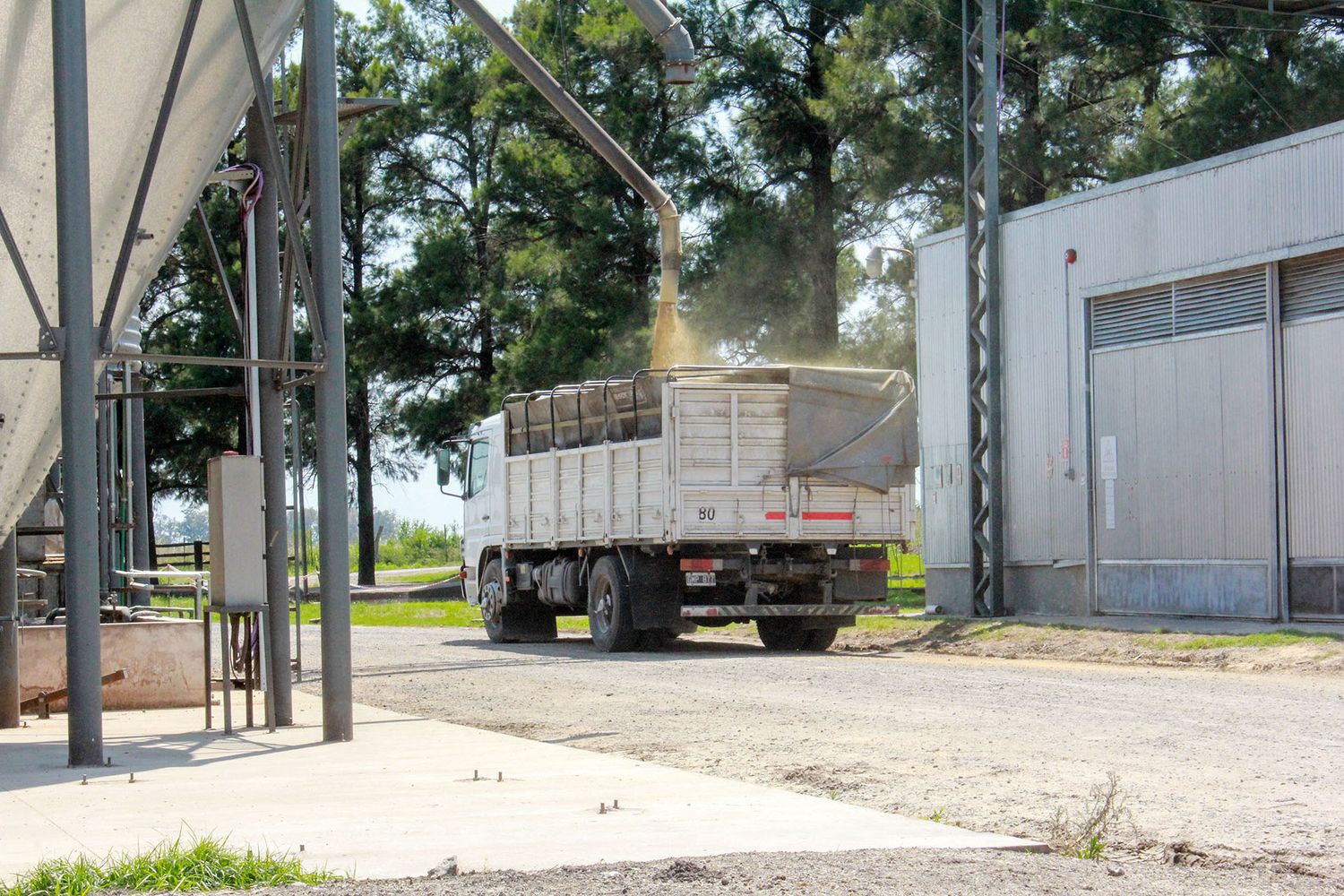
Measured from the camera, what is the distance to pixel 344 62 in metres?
51.6

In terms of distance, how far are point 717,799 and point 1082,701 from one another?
225 inches

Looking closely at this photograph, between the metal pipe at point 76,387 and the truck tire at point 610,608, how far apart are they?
10784mm

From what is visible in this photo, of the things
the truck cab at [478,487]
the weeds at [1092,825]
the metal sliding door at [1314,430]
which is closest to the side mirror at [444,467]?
the truck cab at [478,487]

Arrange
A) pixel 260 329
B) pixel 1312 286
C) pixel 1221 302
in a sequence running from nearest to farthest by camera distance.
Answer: pixel 260 329, pixel 1312 286, pixel 1221 302

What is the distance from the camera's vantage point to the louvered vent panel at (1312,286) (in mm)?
18625

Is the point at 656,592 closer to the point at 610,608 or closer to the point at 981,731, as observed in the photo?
the point at 610,608

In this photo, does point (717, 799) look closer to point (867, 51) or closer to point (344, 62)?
point (867, 51)

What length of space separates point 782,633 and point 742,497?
2.45 metres

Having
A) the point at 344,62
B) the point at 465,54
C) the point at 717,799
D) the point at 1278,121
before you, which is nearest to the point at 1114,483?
the point at 1278,121

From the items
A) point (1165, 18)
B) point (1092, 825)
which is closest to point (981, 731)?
point (1092, 825)

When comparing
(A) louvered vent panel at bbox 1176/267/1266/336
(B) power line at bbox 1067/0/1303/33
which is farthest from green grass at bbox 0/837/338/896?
(B) power line at bbox 1067/0/1303/33

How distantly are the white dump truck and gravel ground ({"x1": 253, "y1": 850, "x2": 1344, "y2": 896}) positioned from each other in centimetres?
1220

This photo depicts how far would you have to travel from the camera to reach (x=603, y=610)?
64.7ft

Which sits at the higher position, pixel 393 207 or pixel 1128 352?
pixel 393 207
